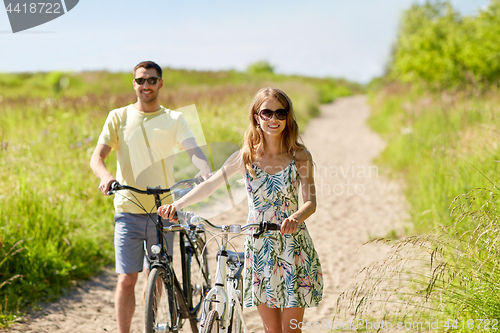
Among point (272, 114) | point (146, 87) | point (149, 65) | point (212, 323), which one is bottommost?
point (212, 323)

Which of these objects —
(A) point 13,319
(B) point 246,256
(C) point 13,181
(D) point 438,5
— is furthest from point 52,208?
(D) point 438,5

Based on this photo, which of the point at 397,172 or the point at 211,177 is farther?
the point at 397,172

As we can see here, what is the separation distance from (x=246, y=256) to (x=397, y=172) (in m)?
7.20

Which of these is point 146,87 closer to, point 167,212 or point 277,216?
point 167,212

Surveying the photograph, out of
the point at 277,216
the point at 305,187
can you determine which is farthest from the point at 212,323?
the point at 305,187

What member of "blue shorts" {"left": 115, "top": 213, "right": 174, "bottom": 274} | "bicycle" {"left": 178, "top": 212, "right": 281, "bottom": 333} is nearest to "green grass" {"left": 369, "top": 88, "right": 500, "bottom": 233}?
"bicycle" {"left": 178, "top": 212, "right": 281, "bottom": 333}

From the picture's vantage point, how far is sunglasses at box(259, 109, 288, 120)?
2.47 metres

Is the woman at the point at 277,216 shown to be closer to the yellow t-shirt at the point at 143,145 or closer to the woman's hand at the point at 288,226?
the woman's hand at the point at 288,226

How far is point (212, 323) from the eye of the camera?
6.98 feet

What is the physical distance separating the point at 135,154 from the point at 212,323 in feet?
4.53

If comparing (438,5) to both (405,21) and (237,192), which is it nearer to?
(405,21)

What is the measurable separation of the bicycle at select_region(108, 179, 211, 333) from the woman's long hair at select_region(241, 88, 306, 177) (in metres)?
0.37

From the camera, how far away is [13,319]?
143 inches

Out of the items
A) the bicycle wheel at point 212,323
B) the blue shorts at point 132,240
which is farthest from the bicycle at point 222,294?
the blue shorts at point 132,240
